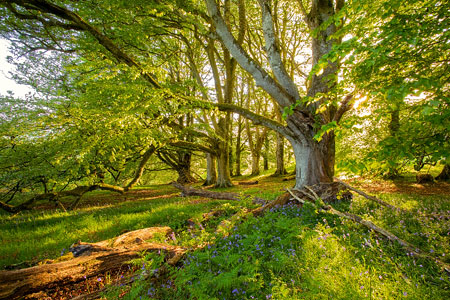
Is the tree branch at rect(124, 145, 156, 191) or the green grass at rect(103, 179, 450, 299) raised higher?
the tree branch at rect(124, 145, 156, 191)

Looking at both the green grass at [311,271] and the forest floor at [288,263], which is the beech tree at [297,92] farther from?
the green grass at [311,271]

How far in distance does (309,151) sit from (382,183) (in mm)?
8613

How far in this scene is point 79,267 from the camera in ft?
9.68

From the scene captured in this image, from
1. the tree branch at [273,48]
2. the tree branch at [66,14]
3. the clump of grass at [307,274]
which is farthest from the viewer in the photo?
the tree branch at [273,48]

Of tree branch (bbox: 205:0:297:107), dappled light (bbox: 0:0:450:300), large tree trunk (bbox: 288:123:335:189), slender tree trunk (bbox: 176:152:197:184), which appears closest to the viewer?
dappled light (bbox: 0:0:450:300)

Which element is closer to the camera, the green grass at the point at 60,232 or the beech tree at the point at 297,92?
the green grass at the point at 60,232

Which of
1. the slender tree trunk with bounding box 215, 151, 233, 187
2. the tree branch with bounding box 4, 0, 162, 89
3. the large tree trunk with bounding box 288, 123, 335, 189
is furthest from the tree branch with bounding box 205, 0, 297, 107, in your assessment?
the slender tree trunk with bounding box 215, 151, 233, 187

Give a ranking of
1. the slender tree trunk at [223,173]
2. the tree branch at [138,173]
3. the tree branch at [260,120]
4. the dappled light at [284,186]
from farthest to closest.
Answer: the slender tree trunk at [223,173] < the tree branch at [138,173] < the tree branch at [260,120] < the dappled light at [284,186]

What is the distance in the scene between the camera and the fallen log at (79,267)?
2.49 m

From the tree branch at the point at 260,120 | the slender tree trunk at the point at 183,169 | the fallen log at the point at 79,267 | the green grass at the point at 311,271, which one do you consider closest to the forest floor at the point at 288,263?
the green grass at the point at 311,271

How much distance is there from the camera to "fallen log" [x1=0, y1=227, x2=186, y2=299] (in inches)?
98.1

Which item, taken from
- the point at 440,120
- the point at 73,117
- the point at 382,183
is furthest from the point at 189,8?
the point at 382,183

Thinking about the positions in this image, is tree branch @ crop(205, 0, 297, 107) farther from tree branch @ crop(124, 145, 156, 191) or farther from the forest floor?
tree branch @ crop(124, 145, 156, 191)

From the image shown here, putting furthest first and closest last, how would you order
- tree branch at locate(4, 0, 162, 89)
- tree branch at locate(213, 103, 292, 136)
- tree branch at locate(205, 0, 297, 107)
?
tree branch at locate(213, 103, 292, 136) < tree branch at locate(205, 0, 297, 107) < tree branch at locate(4, 0, 162, 89)
